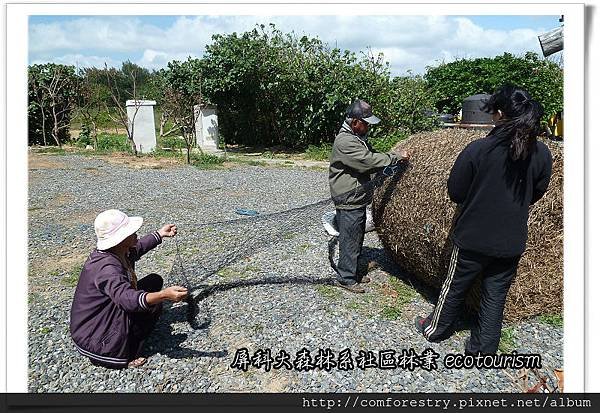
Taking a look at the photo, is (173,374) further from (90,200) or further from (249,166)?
(249,166)

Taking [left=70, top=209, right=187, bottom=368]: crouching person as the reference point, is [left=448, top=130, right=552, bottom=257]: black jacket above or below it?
above

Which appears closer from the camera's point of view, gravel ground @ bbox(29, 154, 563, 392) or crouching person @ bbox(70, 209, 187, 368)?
crouching person @ bbox(70, 209, 187, 368)

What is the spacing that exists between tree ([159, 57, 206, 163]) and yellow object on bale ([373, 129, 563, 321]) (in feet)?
47.2

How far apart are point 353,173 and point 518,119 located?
5.95 ft

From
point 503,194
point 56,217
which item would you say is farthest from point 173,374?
point 56,217

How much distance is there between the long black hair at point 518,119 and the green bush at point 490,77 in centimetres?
1750

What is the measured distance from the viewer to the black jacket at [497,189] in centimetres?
346

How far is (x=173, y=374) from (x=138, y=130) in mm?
15996

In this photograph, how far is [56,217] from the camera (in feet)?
28.9

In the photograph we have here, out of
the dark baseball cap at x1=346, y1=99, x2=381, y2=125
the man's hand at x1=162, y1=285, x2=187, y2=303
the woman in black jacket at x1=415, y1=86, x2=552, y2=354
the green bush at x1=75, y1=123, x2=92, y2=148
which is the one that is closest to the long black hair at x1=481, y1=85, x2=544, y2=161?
the woman in black jacket at x1=415, y1=86, x2=552, y2=354

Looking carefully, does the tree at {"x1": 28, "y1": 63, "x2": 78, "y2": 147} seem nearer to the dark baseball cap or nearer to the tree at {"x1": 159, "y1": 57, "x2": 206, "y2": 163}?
the tree at {"x1": 159, "y1": 57, "x2": 206, "y2": 163}

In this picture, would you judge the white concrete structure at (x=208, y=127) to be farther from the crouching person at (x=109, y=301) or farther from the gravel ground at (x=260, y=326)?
the crouching person at (x=109, y=301)

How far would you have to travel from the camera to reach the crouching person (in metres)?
3.65

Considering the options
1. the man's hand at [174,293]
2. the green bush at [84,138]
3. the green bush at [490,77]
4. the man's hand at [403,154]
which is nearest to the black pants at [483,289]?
the man's hand at [403,154]
